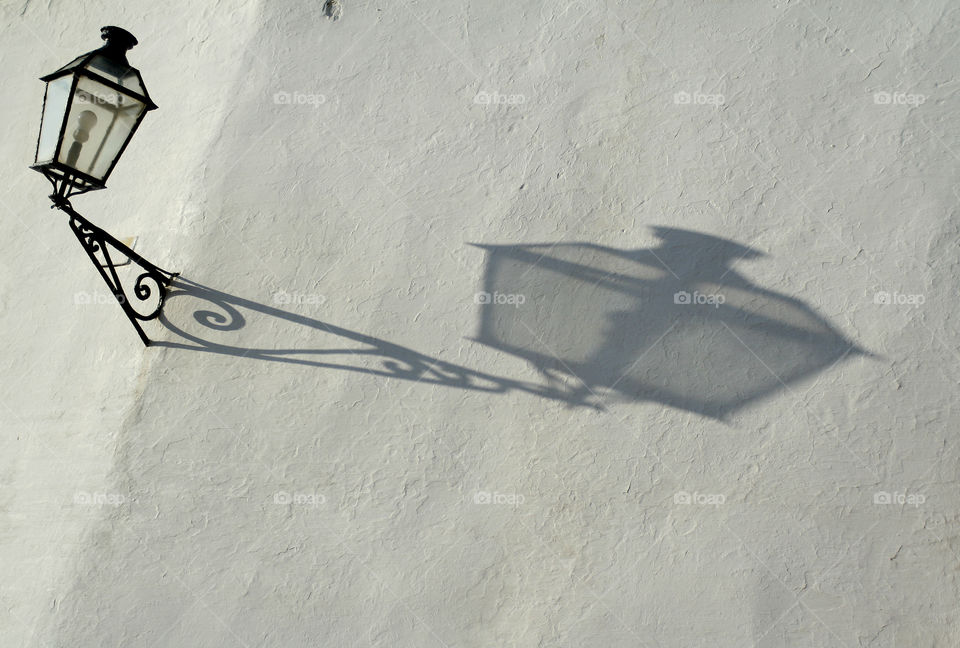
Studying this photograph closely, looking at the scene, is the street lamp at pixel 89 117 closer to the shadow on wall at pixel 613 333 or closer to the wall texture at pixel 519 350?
the wall texture at pixel 519 350

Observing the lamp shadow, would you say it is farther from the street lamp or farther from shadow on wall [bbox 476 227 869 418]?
the street lamp

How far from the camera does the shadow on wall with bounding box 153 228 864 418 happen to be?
4.54m

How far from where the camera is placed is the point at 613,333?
4.72 m

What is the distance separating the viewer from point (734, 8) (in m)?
5.17

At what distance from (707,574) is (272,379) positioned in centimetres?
253

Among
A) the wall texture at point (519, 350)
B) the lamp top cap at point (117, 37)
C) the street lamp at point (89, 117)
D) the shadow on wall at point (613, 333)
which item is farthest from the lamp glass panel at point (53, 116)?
the shadow on wall at point (613, 333)

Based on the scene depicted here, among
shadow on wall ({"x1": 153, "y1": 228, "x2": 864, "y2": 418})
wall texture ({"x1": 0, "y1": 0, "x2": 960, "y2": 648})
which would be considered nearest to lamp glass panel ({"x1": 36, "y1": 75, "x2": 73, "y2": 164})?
wall texture ({"x1": 0, "y1": 0, "x2": 960, "y2": 648})

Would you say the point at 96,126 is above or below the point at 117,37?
below

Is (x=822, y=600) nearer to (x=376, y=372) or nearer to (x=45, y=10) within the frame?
(x=376, y=372)

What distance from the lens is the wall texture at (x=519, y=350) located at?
4.30m

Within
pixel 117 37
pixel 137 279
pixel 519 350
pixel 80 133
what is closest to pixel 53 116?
pixel 80 133

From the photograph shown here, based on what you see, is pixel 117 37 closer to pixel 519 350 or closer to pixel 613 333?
pixel 519 350

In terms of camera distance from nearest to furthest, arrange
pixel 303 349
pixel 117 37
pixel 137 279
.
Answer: pixel 117 37 → pixel 303 349 → pixel 137 279

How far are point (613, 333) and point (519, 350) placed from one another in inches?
20.4
